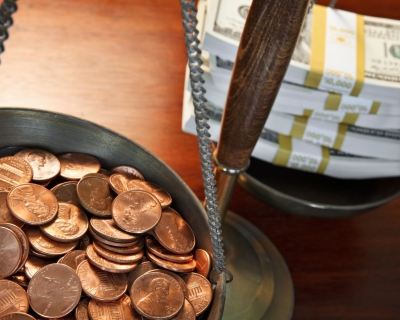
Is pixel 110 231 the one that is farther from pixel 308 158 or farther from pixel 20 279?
pixel 308 158

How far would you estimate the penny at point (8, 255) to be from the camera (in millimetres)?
469

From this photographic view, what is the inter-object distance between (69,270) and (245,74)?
0.26 m

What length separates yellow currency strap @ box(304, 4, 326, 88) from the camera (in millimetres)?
635

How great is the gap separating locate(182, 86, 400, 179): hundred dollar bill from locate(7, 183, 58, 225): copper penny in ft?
0.85

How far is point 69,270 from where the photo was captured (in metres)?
0.48

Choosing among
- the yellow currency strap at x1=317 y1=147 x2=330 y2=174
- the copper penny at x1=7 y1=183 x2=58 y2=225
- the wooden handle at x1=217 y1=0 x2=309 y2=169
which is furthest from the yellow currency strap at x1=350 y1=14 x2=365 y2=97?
the copper penny at x1=7 y1=183 x2=58 y2=225

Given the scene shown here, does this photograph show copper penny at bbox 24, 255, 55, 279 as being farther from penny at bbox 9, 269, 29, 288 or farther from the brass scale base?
the brass scale base

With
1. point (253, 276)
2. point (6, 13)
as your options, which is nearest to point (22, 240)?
point (6, 13)

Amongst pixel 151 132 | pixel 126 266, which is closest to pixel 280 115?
pixel 151 132

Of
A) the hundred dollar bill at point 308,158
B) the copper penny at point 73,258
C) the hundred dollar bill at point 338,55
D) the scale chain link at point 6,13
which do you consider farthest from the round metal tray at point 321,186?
the scale chain link at point 6,13

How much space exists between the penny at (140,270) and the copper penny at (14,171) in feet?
0.53

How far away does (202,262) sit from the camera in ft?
1.63

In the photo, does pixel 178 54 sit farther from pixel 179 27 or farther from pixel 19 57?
pixel 19 57

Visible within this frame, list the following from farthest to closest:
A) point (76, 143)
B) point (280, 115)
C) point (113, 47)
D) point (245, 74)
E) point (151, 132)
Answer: point (113, 47), point (151, 132), point (280, 115), point (76, 143), point (245, 74)
